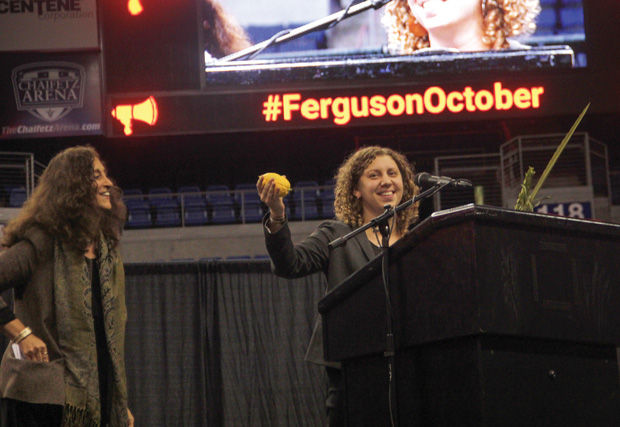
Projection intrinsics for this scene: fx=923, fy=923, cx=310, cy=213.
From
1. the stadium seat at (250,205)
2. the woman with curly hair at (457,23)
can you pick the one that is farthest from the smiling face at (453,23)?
the stadium seat at (250,205)

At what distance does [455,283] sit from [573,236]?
274mm

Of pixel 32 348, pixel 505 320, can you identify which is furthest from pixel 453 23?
pixel 505 320

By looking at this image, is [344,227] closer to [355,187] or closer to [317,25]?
[355,187]

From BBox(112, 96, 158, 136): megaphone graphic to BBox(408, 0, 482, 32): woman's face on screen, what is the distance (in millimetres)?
3229

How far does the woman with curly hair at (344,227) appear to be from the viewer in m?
2.35

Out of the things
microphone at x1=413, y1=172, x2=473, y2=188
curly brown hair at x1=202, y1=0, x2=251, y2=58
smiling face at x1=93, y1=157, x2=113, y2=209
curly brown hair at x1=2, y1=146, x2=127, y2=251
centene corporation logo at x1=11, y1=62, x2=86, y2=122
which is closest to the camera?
microphone at x1=413, y1=172, x2=473, y2=188

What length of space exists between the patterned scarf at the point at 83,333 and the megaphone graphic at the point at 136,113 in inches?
300

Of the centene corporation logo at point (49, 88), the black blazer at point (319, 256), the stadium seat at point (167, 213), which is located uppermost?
the centene corporation logo at point (49, 88)

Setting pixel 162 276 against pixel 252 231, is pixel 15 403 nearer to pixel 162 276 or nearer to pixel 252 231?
pixel 162 276

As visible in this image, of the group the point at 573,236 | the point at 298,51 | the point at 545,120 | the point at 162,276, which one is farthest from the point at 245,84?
the point at 573,236

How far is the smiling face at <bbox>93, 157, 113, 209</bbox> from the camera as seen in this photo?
2.68 metres

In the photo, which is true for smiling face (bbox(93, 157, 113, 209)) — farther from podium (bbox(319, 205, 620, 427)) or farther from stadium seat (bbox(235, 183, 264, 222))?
stadium seat (bbox(235, 183, 264, 222))

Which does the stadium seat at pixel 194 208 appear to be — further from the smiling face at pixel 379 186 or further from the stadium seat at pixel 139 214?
the smiling face at pixel 379 186

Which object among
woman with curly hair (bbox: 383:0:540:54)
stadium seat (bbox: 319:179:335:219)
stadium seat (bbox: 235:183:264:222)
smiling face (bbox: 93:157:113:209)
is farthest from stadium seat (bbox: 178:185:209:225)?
smiling face (bbox: 93:157:113:209)
